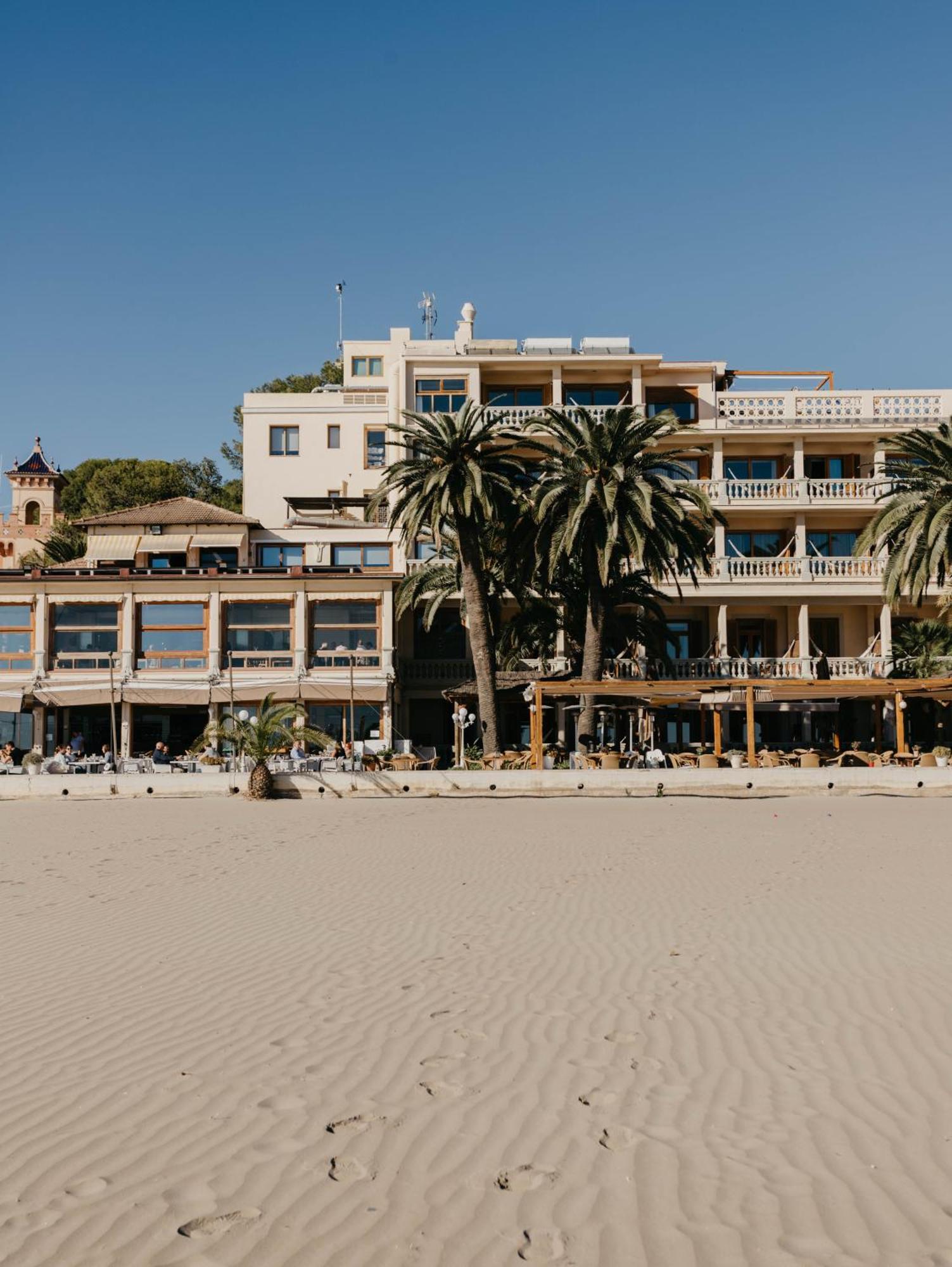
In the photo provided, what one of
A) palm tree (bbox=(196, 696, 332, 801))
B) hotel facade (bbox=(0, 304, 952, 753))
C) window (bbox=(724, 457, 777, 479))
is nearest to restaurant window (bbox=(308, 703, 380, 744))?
hotel facade (bbox=(0, 304, 952, 753))

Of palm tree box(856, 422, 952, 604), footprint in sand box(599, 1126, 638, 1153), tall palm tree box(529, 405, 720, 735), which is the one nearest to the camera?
footprint in sand box(599, 1126, 638, 1153)

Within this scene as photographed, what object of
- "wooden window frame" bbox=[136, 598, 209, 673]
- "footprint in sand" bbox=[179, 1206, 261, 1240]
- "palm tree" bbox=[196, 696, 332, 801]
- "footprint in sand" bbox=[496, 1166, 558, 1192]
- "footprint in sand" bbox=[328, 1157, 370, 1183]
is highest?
"wooden window frame" bbox=[136, 598, 209, 673]

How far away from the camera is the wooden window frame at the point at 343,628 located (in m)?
39.2

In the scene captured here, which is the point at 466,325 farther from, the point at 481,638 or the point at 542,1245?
the point at 542,1245

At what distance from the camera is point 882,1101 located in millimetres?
5617

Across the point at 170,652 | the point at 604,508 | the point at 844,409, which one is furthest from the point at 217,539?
the point at 844,409

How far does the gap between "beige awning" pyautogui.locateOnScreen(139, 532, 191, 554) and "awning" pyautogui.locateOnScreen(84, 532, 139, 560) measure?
0.37 m

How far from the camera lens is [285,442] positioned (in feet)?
160

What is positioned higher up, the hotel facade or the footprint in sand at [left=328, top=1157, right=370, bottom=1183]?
the hotel facade

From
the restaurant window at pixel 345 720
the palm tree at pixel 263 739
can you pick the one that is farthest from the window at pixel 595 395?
the palm tree at pixel 263 739

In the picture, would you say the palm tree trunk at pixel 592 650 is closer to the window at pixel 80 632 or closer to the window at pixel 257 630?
the window at pixel 257 630

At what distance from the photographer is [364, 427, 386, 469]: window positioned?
48.2m

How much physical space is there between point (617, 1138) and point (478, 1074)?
1.17m

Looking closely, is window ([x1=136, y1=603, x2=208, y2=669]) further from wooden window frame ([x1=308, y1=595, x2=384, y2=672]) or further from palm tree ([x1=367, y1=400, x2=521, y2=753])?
palm tree ([x1=367, y1=400, x2=521, y2=753])
